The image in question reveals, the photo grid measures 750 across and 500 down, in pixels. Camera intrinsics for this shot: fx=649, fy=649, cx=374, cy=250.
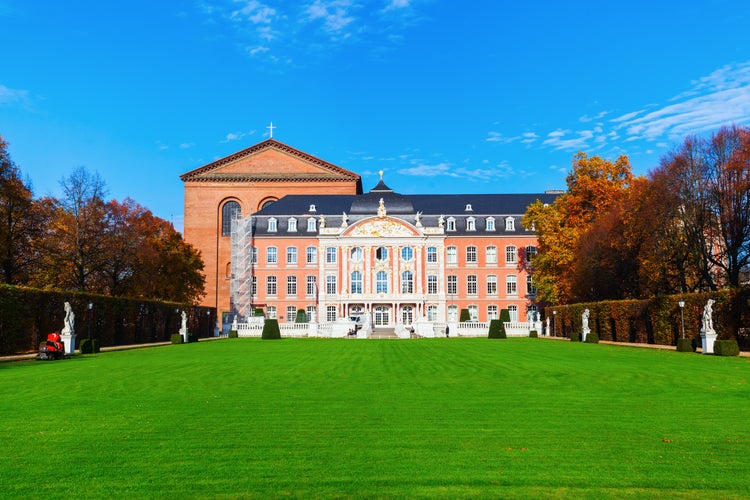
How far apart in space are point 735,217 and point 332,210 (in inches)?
1644

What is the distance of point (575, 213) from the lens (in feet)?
161

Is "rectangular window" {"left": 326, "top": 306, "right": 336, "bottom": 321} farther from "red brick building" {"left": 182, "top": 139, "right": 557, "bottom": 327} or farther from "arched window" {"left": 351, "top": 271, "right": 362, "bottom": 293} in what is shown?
"arched window" {"left": 351, "top": 271, "right": 362, "bottom": 293}

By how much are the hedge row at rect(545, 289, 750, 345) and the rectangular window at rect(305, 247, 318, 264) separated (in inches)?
1013

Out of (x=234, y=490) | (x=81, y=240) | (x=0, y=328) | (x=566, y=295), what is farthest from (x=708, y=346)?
(x=81, y=240)

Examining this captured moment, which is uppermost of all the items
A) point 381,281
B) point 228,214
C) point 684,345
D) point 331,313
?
point 228,214

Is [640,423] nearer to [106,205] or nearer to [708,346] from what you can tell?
[708,346]

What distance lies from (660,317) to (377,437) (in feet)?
100

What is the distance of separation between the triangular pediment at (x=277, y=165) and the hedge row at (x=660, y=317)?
113 feet

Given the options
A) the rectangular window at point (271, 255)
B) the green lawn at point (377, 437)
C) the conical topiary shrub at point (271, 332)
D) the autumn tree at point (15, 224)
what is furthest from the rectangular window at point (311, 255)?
the green lawn at point (377, 437)

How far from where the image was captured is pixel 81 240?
134 ft

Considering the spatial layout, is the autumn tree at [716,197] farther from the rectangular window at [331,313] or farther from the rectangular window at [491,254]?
the rectangular window at [331,313]

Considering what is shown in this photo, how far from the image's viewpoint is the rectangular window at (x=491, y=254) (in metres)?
64.9

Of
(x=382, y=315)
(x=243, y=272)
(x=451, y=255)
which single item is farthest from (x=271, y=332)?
Result: (x=451, y=255)

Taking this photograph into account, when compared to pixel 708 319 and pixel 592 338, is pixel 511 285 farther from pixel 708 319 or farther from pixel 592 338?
pixel 708 319
